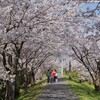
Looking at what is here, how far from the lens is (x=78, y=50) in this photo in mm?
27969

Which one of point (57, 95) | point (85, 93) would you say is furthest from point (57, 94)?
point (85, 93)

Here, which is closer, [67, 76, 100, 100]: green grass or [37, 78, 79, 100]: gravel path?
[37, 78, 79, 100]: gravel path

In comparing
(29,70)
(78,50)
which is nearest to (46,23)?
(78,50)

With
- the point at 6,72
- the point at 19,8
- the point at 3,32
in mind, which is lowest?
the point at 6,72

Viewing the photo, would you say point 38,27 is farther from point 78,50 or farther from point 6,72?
point 78,50

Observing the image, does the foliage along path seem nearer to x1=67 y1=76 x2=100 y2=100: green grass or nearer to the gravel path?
the gravel path

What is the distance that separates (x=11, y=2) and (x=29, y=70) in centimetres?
2745

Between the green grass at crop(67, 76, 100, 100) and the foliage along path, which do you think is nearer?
the foliage along path

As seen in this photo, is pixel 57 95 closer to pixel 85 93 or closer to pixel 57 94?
pixel 57 94

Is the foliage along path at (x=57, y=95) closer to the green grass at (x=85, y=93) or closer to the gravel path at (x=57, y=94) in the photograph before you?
the gravel path at (x=57, y=94)

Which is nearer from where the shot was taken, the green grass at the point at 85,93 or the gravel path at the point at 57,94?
the gravel path at the point at 57,94

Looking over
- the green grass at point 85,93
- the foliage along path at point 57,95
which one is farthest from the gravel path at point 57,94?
the green grass at point 85,93

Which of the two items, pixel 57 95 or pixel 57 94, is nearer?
pixel 57 95

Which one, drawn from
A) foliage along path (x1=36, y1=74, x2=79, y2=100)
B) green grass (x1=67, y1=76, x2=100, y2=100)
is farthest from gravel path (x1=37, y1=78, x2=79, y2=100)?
green grass (x1=67, y1=76, x2=100, y2=100)
